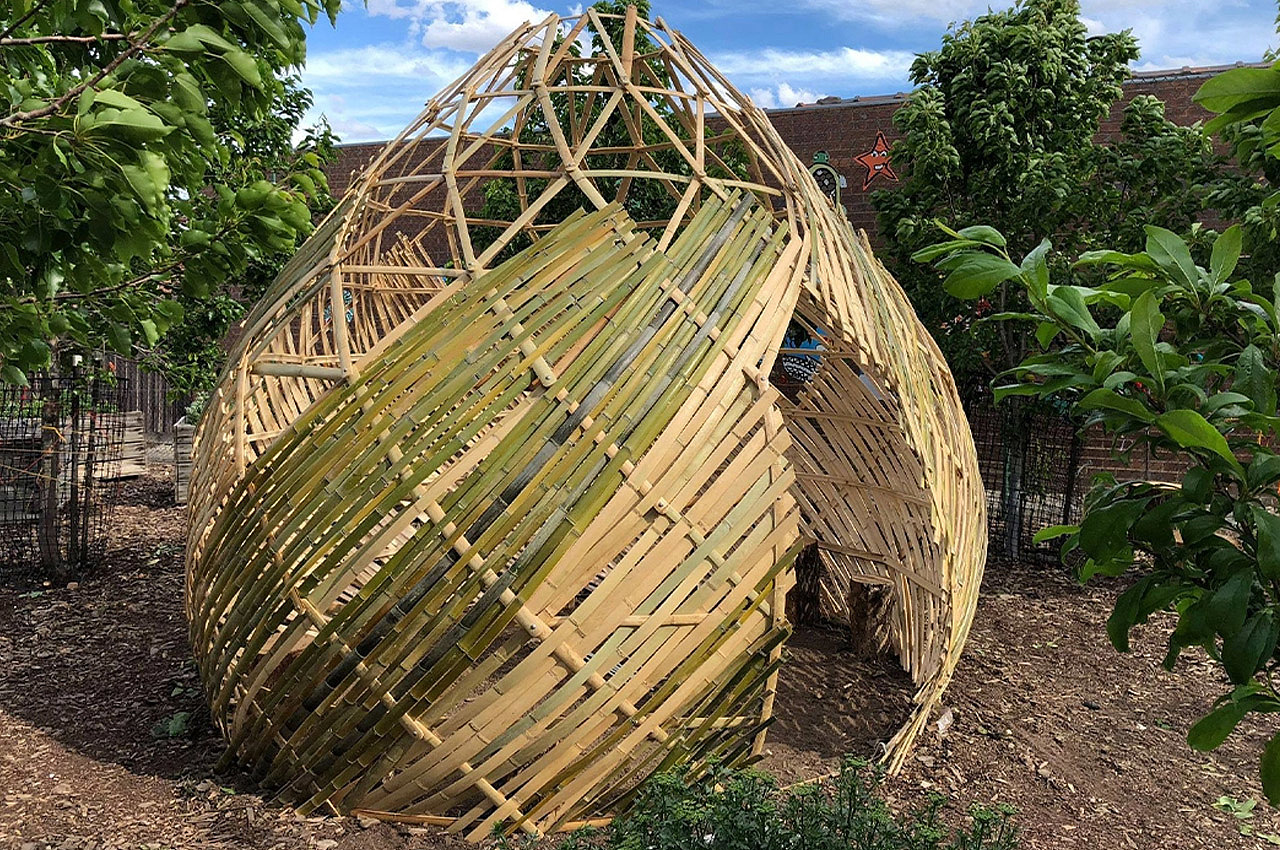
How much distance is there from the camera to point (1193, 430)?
125cm

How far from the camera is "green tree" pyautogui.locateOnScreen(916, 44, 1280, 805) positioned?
1.36 meters

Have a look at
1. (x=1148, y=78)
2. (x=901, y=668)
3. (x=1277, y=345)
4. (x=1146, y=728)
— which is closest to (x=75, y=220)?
(x=1277, y=345)

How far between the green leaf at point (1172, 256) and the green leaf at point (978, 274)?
10.7 inches

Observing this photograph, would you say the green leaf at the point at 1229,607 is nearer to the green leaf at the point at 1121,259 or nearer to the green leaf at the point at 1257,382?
the green leaf at the point at 1257,382

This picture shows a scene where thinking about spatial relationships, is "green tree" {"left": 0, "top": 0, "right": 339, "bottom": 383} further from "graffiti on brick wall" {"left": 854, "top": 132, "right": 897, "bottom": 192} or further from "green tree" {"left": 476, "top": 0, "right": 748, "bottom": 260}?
"graffiti on brick wall" {"left": 854, "top": 132, "right": 897, "bottom": 192}

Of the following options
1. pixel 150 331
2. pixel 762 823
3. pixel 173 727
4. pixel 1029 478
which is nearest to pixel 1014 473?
pixel 1029 478

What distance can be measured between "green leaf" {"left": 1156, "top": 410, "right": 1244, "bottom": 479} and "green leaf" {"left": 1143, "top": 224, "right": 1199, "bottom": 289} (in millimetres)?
372

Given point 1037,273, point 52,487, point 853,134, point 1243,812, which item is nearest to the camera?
point 1037,273

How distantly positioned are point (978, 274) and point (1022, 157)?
6.79 meters

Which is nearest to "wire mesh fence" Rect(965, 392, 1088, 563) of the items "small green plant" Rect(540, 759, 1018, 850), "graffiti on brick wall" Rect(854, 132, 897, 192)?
"graffiti on brick wall" Rect(854, 132, 897, 192)

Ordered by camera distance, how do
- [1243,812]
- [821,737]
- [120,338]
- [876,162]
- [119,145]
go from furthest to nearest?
[876,162] → [821,737] → [1243,812] → [120,338] → [119,145]

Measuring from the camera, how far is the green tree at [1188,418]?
136 cm

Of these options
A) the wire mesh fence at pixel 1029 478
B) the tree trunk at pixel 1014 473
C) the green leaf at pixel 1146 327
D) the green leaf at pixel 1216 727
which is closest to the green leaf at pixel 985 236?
the green leaf at pixel 1146 327

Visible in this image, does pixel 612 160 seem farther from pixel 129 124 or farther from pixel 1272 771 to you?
pixel 1272 771
